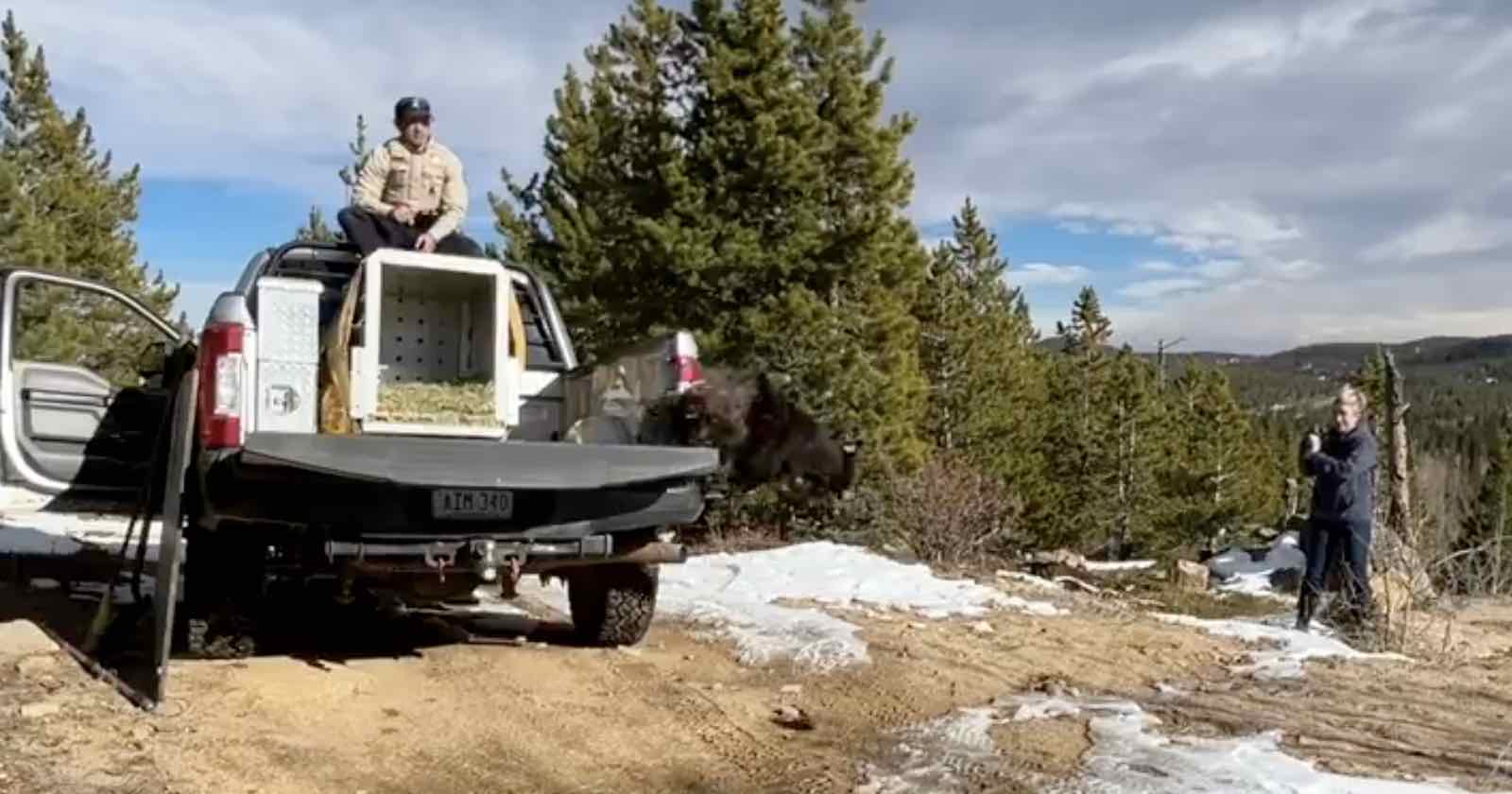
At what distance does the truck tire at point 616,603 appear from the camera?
6.46 metres

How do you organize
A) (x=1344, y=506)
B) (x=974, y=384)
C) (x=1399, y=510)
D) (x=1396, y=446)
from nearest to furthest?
(x=1344, y=506)
(x=1399, y=510)
(x=1396, y=446)
(x=974, y=384)

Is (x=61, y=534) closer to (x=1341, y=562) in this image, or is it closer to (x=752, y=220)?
(x=1341, y=562)

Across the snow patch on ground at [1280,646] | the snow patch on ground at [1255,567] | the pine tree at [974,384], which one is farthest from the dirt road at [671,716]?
the pine tree at [974,384]

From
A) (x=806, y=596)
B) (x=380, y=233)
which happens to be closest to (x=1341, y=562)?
(x=806, y=596)

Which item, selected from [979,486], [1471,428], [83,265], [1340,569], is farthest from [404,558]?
[1471,428]

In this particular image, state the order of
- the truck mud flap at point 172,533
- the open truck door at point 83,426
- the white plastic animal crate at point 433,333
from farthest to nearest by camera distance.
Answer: the open truck door at point 83,426, the white plastic animal crate at point 433,333, the truck mud flap at point 172,533

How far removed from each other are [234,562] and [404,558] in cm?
80

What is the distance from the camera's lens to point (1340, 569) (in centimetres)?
813

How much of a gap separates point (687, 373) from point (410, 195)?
6.28ft

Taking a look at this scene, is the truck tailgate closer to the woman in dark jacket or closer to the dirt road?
the dirt road

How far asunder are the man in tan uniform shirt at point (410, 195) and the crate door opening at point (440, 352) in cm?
41

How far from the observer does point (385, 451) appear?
486 cm

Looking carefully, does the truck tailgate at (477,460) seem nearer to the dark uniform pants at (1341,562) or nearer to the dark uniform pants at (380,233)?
the dark uniform pants at (380,233)

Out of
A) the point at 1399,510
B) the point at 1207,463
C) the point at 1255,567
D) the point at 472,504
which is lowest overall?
the point at 1255,567
